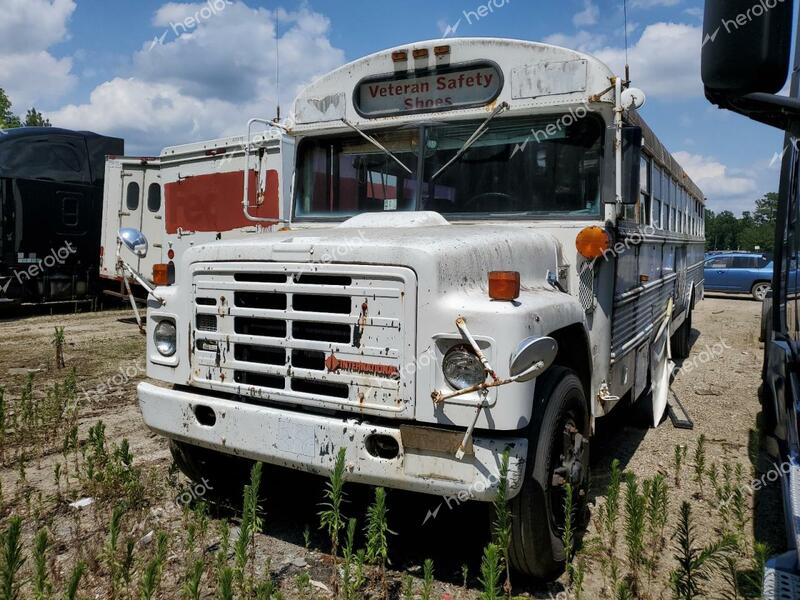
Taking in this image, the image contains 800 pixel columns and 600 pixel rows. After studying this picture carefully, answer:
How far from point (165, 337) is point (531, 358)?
2.05 metres

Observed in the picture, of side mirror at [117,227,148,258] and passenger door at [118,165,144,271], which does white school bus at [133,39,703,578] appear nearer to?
side mirror at [117,227,148,258]

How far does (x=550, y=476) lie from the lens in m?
3.02

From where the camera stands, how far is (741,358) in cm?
961

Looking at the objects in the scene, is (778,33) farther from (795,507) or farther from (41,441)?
(41,441)

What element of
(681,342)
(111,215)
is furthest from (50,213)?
(681,342)

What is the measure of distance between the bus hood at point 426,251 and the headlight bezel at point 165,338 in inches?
12.9

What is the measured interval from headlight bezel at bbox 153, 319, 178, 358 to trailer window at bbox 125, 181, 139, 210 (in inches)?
377

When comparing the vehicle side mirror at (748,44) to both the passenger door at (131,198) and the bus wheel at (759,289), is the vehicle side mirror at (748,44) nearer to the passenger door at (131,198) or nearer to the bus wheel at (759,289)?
the passenger door at (131,198)

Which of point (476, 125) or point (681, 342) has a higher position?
point (476, 125)

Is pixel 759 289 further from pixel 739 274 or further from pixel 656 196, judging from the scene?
pixel 656 196

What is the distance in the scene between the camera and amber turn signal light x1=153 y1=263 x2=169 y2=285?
361 cm

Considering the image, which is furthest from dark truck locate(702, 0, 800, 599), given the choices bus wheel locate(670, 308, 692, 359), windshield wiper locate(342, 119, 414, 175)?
bus wheel locate(670, 308, 692, 359)

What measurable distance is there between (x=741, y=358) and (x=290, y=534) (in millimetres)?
8413

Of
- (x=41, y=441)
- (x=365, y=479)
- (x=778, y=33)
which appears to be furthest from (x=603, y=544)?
(x=41, y=441)
